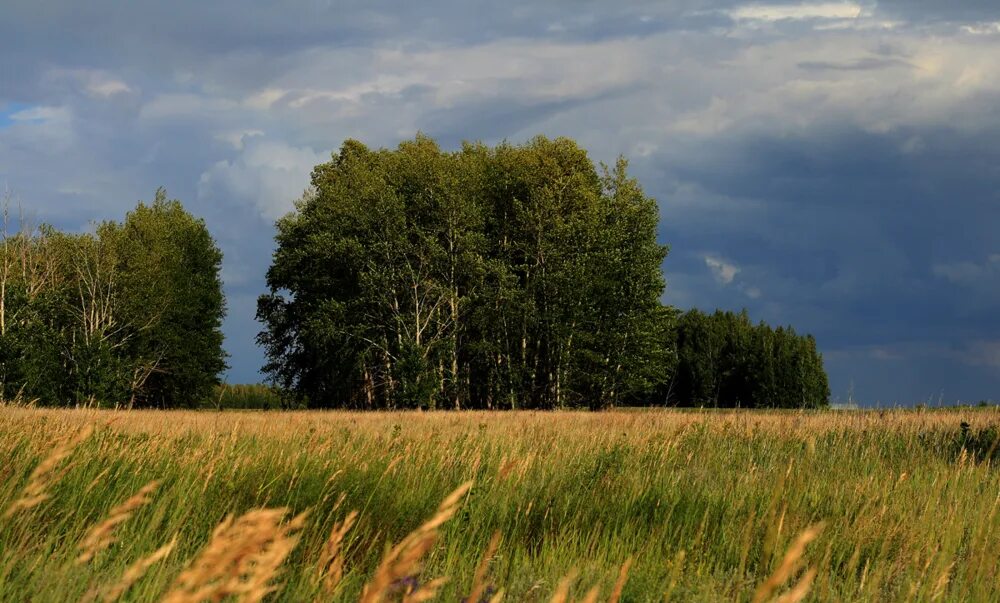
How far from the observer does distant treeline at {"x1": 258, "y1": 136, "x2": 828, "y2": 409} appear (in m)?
38.6

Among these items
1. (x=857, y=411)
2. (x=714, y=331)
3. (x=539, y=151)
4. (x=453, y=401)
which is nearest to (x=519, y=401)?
(x=453, y=401)

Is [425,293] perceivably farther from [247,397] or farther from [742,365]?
[247,397]

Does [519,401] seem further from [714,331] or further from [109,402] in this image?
[714,331]

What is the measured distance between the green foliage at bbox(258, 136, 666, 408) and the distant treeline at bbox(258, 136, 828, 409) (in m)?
0.09

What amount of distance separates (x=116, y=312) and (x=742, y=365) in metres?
40.9

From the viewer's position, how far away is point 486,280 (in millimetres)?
42062

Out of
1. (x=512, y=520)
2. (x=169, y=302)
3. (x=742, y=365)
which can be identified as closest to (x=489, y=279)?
(x=169, y=302)

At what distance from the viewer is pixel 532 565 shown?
6000mm

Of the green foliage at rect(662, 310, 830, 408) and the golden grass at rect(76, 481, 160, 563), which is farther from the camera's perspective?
the green foliage at rect(662, 310, 830, 408)

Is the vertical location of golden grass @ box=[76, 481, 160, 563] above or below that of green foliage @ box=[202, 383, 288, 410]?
above

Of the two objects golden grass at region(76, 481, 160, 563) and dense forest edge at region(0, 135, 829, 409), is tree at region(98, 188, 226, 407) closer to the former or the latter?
dense forest edge at region(0, 135, 829, 409)

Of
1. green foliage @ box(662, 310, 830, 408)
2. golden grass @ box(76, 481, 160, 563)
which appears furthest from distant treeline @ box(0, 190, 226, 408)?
golden grass @ box(76, 481, 160, 563)

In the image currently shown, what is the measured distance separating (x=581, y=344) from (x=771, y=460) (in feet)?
92.0

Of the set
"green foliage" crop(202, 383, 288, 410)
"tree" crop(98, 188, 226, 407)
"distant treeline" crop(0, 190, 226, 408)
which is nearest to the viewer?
"distant treeline" crop(0, 190, 226, 408)
